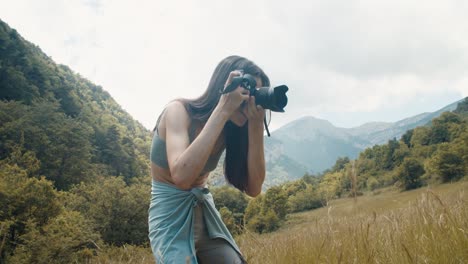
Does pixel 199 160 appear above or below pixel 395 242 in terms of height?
above

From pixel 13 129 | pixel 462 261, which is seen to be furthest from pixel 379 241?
pixel 13 129

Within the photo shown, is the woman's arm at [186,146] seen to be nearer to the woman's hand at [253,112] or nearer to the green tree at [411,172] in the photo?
the woman's hand at [253,112]

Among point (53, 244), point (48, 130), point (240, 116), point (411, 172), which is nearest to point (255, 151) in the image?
point (240, 116)

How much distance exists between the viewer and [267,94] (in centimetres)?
175

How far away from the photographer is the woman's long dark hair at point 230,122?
167cm

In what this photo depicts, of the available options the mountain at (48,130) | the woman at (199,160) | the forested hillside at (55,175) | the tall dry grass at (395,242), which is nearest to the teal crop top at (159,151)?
the woman at (199,160)

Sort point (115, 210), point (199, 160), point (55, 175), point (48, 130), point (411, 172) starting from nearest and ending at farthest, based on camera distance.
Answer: point (199, 160) < point (115, 210) < point (55, 175) < point (48, 130) < point (411, 172)

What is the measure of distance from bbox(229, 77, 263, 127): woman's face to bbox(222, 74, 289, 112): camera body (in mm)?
87

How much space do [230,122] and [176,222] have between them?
0.62m

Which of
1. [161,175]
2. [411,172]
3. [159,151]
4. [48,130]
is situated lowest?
[411,172]

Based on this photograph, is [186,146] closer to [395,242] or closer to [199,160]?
[199,160]

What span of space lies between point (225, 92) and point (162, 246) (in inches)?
27.4

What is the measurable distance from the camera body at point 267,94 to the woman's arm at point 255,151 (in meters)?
0.06

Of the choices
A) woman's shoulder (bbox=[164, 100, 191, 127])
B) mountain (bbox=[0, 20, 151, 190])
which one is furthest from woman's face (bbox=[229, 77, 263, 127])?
mountain (bbox=[0, 20, 151, 190])
